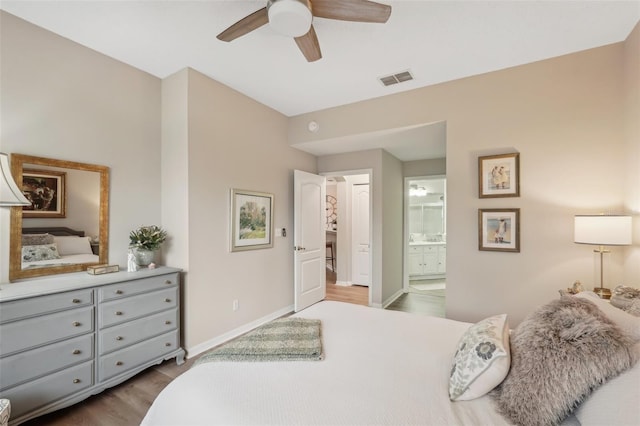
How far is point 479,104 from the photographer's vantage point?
2.78m

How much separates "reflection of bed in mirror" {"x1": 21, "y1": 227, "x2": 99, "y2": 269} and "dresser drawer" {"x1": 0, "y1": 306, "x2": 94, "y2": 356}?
57cm

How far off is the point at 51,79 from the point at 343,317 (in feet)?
9.76

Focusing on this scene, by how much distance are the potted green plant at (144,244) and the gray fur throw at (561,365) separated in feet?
9.07

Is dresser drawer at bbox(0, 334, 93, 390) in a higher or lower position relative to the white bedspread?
lower

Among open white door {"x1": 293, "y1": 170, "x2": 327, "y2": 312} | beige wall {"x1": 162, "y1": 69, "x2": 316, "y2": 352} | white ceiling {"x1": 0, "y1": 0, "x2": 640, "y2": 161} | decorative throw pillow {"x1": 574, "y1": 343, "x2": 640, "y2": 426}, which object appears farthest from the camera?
open white door {"x1": 293, "y1": 170, "x2": 327, "y2": 312}

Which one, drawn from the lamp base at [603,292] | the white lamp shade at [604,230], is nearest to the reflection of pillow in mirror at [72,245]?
the white lamp shade at [604,230]

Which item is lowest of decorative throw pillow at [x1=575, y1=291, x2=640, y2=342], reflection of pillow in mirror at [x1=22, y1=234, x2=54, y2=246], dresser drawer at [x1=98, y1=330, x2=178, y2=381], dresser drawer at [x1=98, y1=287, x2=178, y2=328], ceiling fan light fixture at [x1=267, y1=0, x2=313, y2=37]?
dresser drawer at [x1=98, y1=330, x2=178, y2=381]

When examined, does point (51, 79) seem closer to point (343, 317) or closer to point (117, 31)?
point (117, 31)

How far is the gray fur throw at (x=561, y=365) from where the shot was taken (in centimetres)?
89

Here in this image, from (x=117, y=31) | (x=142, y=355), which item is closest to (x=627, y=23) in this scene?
(x=117, y=31)

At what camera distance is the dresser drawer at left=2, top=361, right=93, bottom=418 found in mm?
1670

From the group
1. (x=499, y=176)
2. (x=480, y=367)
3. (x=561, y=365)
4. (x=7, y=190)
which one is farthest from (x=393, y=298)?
(x=7, y=190)

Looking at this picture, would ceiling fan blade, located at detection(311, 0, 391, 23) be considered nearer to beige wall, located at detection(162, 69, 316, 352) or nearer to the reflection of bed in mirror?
beige wall, located at detection(162, 69, 316, 352)

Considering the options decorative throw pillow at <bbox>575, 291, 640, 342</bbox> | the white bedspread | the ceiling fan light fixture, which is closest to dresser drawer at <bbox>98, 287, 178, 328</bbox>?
the white bedspread
